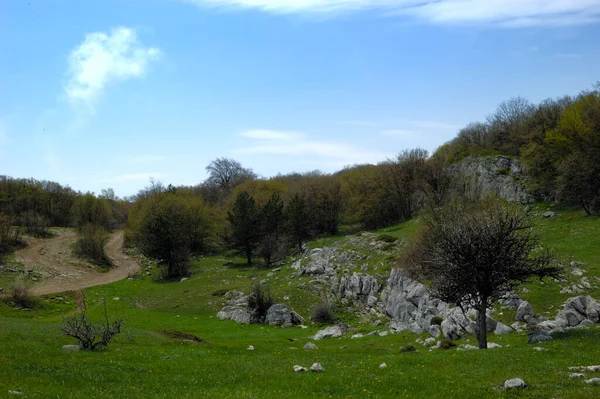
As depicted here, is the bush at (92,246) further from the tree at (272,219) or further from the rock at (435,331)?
the rock at (435,331)

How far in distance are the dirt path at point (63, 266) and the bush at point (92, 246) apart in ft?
6.67

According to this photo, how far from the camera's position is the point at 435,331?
3362cm

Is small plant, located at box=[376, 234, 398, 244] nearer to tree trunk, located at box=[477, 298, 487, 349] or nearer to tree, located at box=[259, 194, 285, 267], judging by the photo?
tree, located at box=[259, 194, 285, 267]

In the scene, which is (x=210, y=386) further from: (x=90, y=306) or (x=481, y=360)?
(x=90, y=306)

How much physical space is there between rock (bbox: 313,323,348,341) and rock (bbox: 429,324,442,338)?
10447mm

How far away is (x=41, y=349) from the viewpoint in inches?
944

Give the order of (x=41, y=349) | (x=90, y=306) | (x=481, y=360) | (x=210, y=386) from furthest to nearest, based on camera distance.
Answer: (x=90, y=306), (x=41, y=349), (x=481, y=360), (x=210, y=386)

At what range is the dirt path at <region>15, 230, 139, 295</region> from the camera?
2911 inches

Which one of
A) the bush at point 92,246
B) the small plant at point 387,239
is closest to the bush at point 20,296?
the bush at point 92,246

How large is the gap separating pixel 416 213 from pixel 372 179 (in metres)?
13.1

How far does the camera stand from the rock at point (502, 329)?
29906mm

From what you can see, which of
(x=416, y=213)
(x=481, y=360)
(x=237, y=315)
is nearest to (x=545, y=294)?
(x=481, y=360)

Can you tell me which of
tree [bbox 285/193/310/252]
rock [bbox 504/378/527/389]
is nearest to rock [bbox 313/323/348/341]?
rock [bbox 504/378/527/389]

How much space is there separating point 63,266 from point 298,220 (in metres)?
43.0
